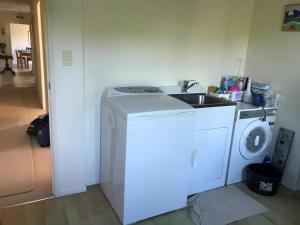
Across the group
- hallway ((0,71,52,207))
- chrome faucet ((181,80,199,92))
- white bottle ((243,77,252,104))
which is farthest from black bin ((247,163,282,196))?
hallway ((0,71,52,207))

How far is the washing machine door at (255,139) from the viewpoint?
8.68 feet

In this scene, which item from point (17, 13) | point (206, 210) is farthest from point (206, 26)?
point (17, 13)

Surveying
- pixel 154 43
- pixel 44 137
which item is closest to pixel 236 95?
pixel 154 43

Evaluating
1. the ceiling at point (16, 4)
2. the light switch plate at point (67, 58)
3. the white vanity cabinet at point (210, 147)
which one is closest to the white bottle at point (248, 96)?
the white vanity cabinet at point (210, 147)

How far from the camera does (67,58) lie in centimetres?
213

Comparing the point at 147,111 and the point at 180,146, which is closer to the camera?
the point at 147,111

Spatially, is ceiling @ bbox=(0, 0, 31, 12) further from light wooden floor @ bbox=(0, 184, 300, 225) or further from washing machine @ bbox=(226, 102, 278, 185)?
washing machine @ bbox=(226, 102, 278, 185)

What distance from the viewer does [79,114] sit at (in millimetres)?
2312

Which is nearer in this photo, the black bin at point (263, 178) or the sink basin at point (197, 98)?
the black bin at point (263, 178)

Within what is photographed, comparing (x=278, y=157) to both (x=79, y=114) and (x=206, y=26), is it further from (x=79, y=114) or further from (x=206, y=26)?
(x=79, y=114)

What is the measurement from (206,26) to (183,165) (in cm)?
149

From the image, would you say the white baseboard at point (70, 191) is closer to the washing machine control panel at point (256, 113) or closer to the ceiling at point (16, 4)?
the washing machine control panel at point (256, 113)

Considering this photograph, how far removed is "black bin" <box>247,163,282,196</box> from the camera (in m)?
2.54

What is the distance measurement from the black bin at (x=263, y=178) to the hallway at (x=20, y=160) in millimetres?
1956
